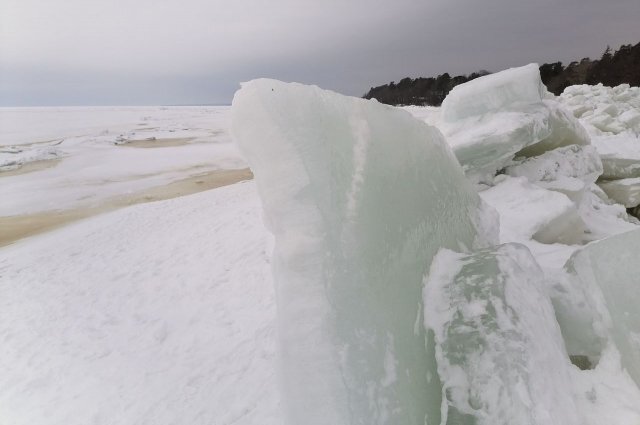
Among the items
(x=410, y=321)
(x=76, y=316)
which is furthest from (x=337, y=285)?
(x=76, y=316)

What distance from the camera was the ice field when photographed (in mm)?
1742

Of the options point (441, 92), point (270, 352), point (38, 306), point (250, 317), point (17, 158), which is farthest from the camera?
point (441, 92)

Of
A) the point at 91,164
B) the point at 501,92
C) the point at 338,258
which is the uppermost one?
the point at 501,92

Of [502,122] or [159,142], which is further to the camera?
[159,142]

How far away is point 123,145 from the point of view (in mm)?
24047

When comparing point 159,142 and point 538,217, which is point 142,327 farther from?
point 159,142

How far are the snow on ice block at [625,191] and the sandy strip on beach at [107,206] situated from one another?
12416 mm

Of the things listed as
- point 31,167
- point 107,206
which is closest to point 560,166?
point 107,206

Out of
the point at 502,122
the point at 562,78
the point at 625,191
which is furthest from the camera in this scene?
the point at 562,78

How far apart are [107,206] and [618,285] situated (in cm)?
1368

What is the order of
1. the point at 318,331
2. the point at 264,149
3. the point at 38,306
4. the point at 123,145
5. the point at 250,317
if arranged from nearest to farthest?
the point at 318,331 < the point at 264,149 < the point at 250,317 < the point at 38,306 < the point at 123,145

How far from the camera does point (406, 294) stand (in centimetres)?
203

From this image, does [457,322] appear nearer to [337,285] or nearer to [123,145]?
[337,285]

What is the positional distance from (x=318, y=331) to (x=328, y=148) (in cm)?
96
